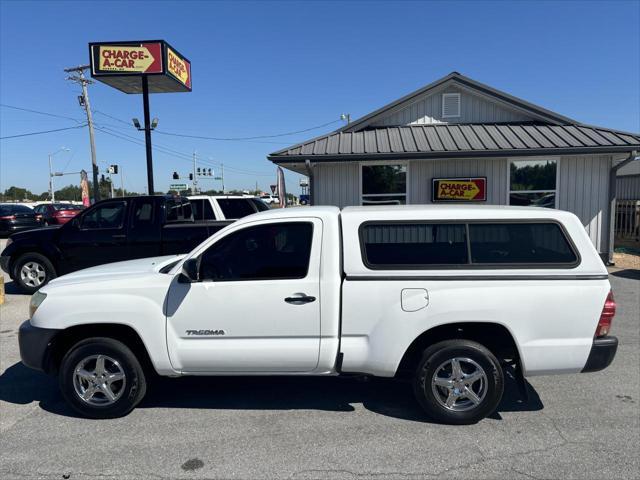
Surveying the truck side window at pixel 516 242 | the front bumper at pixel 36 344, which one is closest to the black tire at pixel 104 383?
the front bumper at pixel 36 344

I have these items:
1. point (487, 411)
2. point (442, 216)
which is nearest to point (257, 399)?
point (487, 411)

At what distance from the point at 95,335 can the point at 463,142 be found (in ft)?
30.3

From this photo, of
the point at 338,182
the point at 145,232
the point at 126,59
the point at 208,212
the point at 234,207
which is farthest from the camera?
the point at 126,59

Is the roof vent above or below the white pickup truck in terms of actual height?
above

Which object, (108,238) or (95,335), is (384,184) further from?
(95,335)

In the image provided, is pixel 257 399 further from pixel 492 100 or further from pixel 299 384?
pixel 492 100

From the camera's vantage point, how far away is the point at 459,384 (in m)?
3.54

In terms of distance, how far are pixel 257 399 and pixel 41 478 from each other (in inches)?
67.1

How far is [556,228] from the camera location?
352 cm

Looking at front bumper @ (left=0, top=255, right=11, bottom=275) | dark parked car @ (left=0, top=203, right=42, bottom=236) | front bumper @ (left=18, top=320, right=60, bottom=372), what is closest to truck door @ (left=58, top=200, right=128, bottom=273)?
front bumper @ (left=0, top=255, right=11, bottom=275)

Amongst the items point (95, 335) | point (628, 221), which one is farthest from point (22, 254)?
point (628, 221)

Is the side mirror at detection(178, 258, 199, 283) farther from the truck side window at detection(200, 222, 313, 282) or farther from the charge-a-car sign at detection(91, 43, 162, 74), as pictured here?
the charge-a-car sign at detection(91, 43, 162, 74)

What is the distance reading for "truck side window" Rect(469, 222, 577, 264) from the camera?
352 cm

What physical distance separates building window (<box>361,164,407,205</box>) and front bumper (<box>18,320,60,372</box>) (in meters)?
8.55
